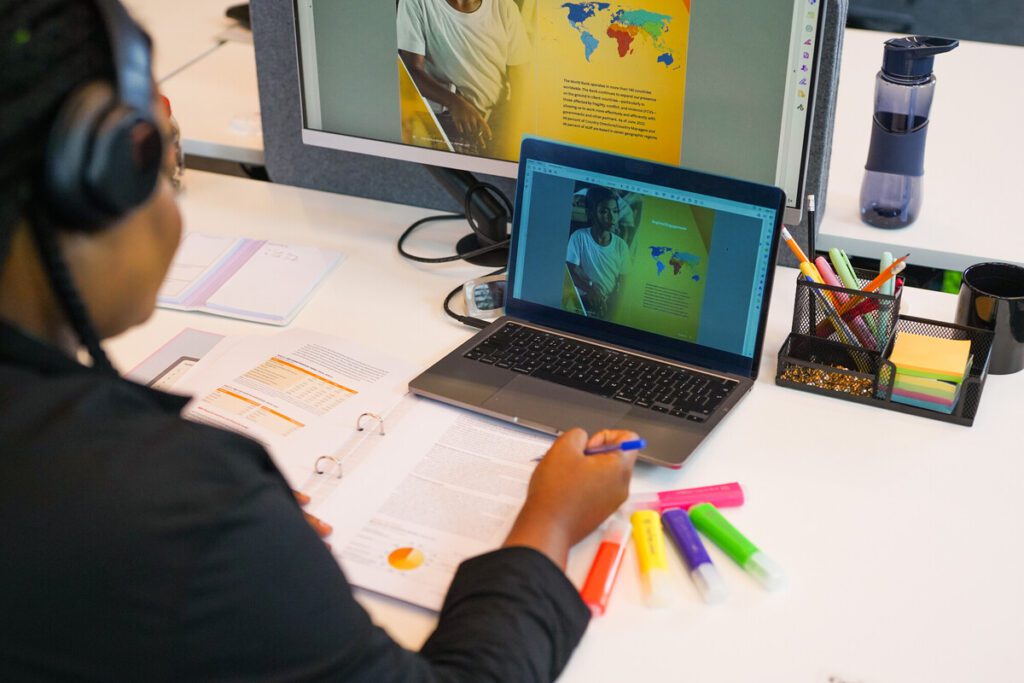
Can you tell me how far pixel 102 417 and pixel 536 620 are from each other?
319mm

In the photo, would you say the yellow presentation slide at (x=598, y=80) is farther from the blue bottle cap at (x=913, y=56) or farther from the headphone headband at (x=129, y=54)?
the headphone headband at (x=129, y=54)

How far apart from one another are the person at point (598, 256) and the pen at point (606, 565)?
0.90 ft

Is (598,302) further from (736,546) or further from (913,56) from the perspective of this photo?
(913,56)

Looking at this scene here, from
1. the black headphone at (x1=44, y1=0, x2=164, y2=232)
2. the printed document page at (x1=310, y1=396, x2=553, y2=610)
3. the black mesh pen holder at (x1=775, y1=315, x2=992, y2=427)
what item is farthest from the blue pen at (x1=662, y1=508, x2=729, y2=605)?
the black headphone at (x1=44, y1=0, x2=164, y2=232)

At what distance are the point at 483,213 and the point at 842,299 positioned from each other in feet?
1.47

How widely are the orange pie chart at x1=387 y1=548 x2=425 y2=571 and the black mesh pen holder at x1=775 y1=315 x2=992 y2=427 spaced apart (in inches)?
16.3

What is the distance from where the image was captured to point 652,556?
32.1 inches

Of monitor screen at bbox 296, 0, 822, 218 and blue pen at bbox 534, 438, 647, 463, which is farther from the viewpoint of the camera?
monitor screen at bbox 296, 0, 822, 218

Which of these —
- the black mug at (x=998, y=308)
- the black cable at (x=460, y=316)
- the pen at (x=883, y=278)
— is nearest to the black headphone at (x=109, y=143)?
the black cable at (x=460, y=316)

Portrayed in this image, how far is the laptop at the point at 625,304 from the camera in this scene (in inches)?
38.2

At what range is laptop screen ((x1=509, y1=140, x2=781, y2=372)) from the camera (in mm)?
982

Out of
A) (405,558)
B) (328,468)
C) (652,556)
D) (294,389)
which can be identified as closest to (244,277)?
(294,389)

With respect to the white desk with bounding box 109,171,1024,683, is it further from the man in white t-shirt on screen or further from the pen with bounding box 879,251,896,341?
the man in white t-shirt on screen

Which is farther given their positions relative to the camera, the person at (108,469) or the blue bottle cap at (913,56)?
the blue bottle cap at (913,56)
